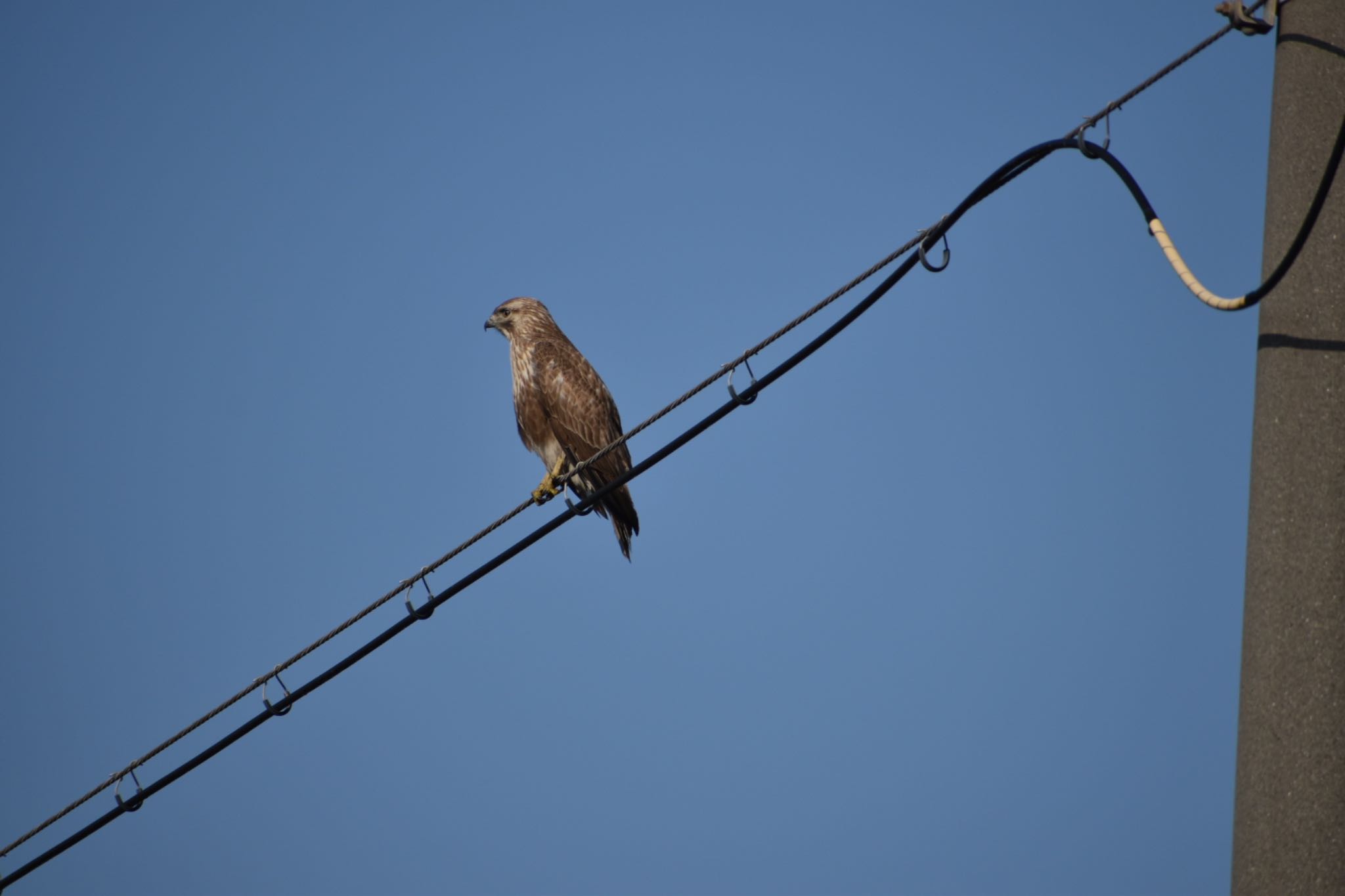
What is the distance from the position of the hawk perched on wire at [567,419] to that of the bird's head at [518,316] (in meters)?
0.19

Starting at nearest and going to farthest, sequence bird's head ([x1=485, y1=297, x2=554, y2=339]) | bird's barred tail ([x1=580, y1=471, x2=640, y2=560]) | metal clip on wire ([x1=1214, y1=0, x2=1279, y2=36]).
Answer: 1. metal clip on wire ([x1=1214, y1=0, x2=1279, y2=36])
2. bird's barred tail ([x1=580, y1=471, x2=640, y2=560])
3. bird's head ([x1=485, y1=297, x2=554, y2=339])

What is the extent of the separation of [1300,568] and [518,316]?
7839 millimetres

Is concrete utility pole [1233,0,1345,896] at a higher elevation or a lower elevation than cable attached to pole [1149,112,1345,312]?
lower

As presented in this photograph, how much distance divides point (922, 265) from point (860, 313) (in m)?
0.31

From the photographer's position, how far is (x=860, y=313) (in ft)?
15.6

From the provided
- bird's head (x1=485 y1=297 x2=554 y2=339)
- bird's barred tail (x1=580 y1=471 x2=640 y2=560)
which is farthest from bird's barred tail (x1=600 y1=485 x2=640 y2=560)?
bird's head (x1=485 y1=297 x2=554 y2=339)

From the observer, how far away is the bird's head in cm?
1034

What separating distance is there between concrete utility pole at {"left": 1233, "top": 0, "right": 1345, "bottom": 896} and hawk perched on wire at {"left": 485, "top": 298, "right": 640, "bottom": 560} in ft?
18.5

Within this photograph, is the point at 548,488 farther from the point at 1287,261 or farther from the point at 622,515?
the point at 1287,261

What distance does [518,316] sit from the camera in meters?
10.4

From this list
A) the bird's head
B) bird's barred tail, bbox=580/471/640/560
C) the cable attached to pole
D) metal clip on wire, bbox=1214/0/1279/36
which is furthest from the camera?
the bird's head

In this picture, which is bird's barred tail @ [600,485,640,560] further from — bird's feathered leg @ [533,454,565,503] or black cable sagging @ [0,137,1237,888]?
black cable sagging @ [0,137,1237,888]

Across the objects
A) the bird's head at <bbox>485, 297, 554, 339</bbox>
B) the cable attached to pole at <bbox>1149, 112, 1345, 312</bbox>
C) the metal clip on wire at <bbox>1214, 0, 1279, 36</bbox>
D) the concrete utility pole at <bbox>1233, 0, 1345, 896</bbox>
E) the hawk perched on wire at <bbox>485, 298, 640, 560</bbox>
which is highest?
the bird's head at <bbox>485, 297, 554, 339</bbox>

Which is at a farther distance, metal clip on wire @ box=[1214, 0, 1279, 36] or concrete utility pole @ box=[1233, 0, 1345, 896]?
metal clip on wire @ box=[1214, 0, 1279, 36]
